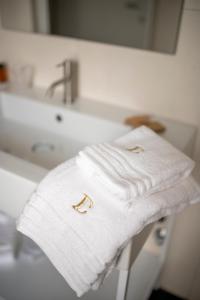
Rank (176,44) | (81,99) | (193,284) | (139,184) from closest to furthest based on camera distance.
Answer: (139,184) < (176,44) < (81,99) < (193,284)

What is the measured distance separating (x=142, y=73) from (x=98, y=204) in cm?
62

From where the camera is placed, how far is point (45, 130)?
1.18 metres

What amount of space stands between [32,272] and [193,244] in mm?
709

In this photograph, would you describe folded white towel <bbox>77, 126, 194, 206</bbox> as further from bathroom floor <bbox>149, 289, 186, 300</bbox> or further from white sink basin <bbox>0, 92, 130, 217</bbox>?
bathroom floor <bbox>149, 289, 186, 300</bbox>

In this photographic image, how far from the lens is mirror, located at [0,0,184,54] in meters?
0.92

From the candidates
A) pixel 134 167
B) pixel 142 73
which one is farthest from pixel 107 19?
pixel 134 167

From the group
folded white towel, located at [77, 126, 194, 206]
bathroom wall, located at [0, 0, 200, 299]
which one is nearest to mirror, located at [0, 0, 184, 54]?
bathroom wall, located at [0, 0, 200, 299]

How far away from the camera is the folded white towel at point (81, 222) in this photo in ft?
1.84

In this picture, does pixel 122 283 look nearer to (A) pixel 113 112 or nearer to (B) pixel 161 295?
(A) pixel 113 112

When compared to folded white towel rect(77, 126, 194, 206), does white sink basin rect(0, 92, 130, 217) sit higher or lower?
lower

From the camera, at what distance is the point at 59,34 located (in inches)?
44.3

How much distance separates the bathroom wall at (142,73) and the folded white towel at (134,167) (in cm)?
36

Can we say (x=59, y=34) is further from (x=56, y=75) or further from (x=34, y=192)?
(x=34, y=192)

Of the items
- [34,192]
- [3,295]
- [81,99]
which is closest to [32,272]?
[3,295]
